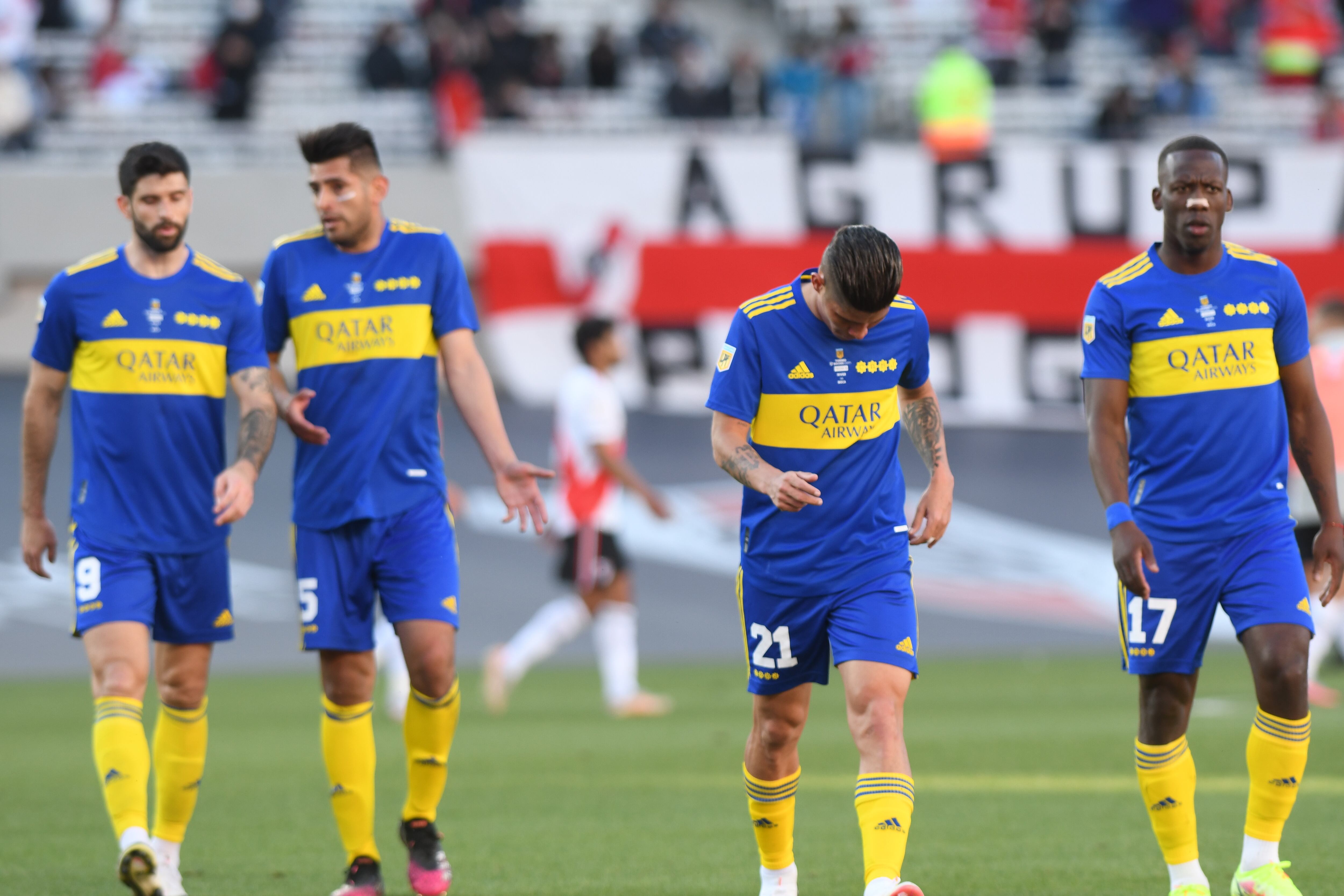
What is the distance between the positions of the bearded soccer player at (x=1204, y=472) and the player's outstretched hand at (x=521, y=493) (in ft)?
5.95

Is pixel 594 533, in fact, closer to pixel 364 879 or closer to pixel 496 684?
pixel 496 684

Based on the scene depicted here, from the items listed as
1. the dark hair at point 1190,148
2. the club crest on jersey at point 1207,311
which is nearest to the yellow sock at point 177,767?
the club crest on jersey at point 1207,311

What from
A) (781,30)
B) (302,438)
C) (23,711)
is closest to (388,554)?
(302,438)

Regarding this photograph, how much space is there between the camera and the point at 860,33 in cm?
2194

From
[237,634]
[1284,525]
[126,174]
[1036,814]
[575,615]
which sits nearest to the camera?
[1284,525]

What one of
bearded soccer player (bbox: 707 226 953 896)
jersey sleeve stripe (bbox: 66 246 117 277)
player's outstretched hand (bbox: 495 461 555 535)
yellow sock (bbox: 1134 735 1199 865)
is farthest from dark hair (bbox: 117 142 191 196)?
yellow sock (bbox: 1134 735 1199 865)

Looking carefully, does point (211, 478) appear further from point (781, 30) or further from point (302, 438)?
point (781, 30)

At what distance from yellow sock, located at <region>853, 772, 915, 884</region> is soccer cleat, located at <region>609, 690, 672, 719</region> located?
21.1 ft

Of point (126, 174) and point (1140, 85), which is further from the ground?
point (126, 174)

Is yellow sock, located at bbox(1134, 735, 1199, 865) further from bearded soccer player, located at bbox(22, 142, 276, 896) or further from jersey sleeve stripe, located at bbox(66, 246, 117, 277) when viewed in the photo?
jersey sleeve stripe, located at bbox(66, 246, 117, 277)

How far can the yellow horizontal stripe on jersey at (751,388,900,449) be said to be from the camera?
17.4ft

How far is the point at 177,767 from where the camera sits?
6.09 metres

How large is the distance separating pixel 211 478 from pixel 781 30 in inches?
762

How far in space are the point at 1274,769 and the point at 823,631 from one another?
57.7 inches
